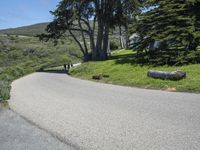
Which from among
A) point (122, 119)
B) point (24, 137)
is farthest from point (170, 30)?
point (24, 137)

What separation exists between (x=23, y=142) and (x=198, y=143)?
444cm

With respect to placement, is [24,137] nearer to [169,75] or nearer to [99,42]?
[169,75]

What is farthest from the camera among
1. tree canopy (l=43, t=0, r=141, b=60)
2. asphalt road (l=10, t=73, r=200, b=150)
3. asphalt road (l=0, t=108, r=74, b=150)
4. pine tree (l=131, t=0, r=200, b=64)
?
tree canopy (l=43, t=0, r=141, b=60)

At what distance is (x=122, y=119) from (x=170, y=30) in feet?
51.3

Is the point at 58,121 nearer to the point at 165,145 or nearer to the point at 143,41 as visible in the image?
the point at 165,145

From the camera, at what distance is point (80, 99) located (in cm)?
1573

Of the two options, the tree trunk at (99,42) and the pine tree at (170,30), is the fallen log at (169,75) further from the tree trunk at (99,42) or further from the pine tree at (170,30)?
the tree trunk at (99,42)

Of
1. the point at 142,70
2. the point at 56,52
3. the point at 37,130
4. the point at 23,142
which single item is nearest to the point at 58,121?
the point at 37,130

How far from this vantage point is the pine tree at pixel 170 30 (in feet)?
78.7

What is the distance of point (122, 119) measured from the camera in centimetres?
1069

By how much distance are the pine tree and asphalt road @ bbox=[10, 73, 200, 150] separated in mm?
9262

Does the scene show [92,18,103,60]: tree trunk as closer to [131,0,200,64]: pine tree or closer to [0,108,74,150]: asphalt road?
Answer: [131,0,200,64]: pine tree

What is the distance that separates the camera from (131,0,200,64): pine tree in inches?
944

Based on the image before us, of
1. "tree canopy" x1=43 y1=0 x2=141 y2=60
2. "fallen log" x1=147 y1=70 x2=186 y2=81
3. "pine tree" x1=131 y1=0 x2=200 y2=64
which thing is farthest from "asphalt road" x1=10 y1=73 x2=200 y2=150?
"tree canopy" x1=43 y1=0 x2=141 y2=60
